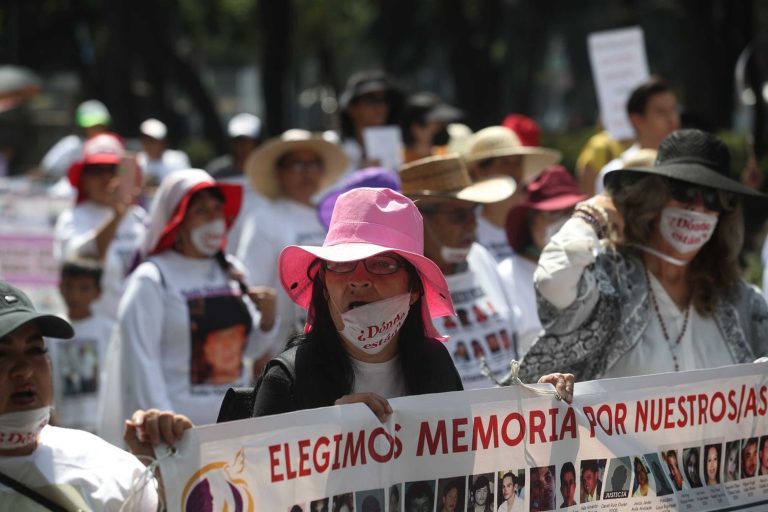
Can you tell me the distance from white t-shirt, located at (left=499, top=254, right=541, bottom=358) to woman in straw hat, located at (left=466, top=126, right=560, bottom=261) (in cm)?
65

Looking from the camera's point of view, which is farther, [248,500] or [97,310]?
[97,310]

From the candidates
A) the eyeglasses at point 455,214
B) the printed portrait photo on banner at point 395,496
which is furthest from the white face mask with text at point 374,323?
the eyeglasses at point 455,214

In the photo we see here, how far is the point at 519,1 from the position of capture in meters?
27.2

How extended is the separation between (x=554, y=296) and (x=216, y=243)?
7.54ft

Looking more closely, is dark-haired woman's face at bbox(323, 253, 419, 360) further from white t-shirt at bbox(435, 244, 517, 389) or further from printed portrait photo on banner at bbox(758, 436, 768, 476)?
white t-shirt at bbox(435, 244, 517, 389)

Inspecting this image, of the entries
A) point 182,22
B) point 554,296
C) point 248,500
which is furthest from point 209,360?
point 182,22

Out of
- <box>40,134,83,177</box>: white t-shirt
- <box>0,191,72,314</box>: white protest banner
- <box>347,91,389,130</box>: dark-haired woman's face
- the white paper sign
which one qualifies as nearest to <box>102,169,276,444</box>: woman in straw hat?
the white paper sign

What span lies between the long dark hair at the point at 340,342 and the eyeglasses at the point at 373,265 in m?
0.06

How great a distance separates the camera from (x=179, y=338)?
19.9 feet

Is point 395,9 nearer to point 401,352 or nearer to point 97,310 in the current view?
point 97,310

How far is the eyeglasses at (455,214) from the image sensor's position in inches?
220

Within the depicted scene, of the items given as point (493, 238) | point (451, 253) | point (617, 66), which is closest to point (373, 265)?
point (451, 253)

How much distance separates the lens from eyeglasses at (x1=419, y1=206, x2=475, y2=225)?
558 cm

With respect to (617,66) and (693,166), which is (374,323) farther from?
(617,66)
